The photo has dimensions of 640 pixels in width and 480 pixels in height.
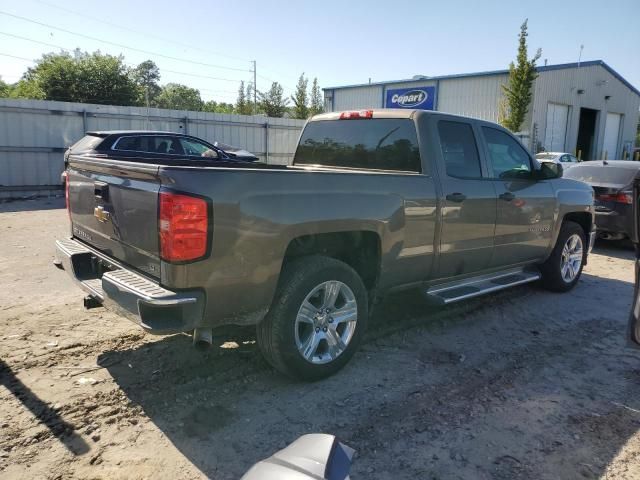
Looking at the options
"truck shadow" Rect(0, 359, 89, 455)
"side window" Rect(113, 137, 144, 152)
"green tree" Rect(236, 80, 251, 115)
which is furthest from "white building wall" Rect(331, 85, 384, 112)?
"truck shadow" Rect(0, 359, 89, 455)

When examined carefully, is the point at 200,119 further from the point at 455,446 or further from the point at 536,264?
the point at 455,446

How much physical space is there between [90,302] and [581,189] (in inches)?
224

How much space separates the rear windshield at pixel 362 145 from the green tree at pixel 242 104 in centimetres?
4361

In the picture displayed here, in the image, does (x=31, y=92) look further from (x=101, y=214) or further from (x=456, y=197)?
(x=456, y=197)

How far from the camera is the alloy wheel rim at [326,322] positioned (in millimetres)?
3551

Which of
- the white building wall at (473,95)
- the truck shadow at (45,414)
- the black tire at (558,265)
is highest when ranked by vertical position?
the white building wall at (473,95)

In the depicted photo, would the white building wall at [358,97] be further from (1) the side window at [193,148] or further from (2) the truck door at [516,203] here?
(2) the truck door at [516,203]

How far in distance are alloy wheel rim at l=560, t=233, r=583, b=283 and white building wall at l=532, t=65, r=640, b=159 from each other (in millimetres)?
23723

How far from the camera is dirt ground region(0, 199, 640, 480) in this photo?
2.76 metres

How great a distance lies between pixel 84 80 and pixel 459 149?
38.8 metres

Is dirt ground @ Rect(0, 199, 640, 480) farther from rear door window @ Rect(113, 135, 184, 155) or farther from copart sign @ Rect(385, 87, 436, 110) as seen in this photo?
copart sign @ Rect(385, 87, 436, 110)

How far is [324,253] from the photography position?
3.86 meters

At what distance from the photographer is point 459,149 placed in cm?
465

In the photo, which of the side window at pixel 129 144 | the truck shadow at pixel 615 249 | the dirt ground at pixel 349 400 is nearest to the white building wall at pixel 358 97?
the side window at pixel 129 144
